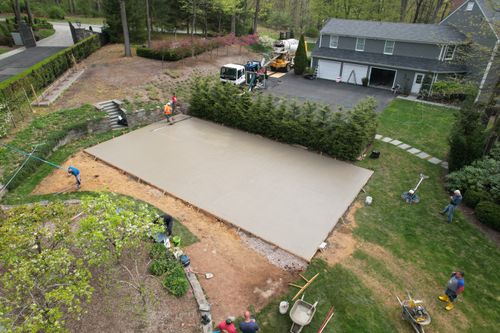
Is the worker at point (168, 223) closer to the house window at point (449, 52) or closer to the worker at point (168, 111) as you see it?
the worker at point (168, 111)

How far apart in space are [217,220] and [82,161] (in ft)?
25.6

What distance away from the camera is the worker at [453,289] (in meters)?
8.44

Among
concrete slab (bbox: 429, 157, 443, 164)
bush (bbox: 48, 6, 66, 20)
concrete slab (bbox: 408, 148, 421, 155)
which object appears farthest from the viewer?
bush (bbox: 48, 6, 66, 20)

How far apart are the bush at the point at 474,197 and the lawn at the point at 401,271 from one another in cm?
87

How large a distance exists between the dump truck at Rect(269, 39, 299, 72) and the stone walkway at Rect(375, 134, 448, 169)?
15991 millimetres

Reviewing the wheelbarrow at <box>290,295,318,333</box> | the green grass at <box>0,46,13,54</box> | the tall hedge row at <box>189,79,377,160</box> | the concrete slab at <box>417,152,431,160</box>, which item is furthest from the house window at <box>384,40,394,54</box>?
the green grass at <box>0,46,13,54</box>

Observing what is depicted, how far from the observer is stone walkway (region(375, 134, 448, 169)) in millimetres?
16062

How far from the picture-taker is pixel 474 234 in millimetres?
11625

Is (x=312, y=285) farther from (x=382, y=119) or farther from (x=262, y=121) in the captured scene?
(x=382, y=119)

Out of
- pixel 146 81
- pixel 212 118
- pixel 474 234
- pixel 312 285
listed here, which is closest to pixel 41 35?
pixel 146 81

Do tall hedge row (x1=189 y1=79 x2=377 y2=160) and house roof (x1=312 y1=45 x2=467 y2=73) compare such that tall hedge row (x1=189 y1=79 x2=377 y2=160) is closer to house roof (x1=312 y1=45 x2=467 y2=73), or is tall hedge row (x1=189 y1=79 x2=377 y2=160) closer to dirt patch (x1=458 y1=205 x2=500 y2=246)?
dirt patch (x1=458 y1=205 x2=500 y2=246)

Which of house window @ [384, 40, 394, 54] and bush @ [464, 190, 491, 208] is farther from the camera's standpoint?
house window @ [384, 40, 394, 54]

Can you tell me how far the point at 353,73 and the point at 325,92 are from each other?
4.42 metres

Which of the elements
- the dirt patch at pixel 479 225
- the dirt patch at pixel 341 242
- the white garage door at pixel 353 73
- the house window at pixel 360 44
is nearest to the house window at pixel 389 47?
the house window at pixel 360 44
